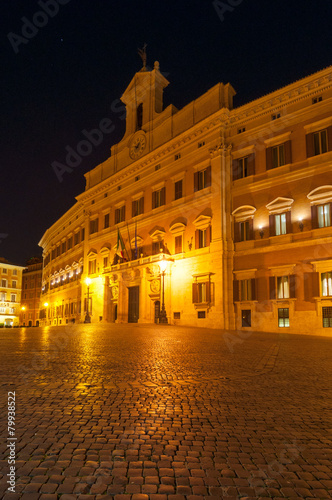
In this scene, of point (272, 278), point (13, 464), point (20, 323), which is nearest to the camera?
point (13, 464)

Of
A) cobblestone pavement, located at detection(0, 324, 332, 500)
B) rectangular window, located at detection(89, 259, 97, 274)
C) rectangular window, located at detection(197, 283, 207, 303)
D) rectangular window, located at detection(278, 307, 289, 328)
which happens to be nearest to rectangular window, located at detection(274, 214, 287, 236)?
rectangular window, located at detection(278, 307, 289, 328)

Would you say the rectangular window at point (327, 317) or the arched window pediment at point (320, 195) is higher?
the arched window pediment at point (320, 195)

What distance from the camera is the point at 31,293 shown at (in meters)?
78.0

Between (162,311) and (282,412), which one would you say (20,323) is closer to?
(162,311)

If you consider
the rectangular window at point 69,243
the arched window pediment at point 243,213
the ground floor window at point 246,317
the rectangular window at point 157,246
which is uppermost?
the rectangular window at point 69,243

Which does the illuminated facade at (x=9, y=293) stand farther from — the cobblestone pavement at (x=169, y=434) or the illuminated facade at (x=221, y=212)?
the cobblestone pavement at (x=169, y=434)

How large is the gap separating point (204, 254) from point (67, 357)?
58.2 ft

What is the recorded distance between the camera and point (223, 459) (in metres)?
3.15

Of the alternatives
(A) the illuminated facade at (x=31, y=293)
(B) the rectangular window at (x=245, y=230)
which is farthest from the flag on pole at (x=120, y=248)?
(A) the illuminated facade at (x=31, y=293)

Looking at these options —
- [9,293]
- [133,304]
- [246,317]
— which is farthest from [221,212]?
[9,293]

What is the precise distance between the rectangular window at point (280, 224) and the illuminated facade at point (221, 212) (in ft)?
0.21

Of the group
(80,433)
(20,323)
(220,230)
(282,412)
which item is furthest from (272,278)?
(20,323)

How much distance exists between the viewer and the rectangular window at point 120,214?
117ft

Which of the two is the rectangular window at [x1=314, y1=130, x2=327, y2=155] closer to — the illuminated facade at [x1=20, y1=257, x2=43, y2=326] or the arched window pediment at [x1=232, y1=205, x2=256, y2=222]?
the arched window pediment at [x1=232, y1=205, x2=256, y2=222]
